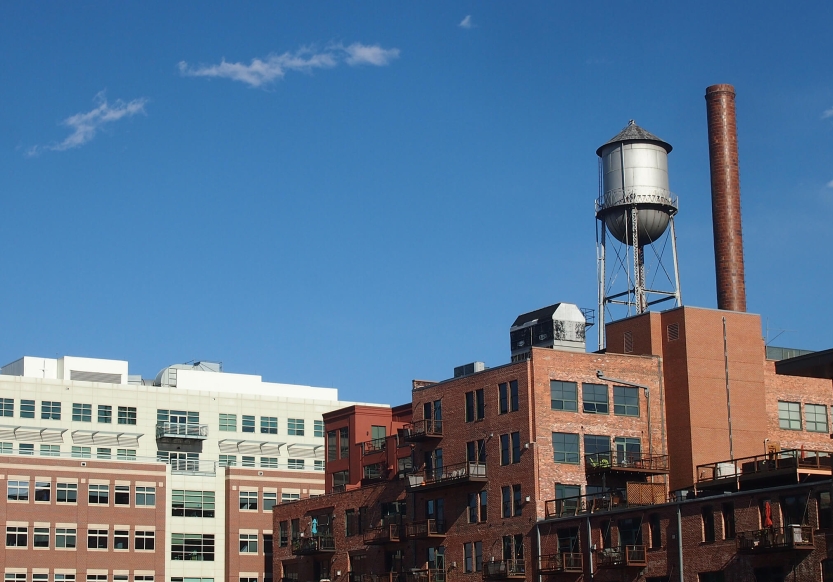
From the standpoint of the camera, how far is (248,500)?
128 m

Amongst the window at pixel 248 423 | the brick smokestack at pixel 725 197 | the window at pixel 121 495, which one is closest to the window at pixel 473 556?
the brick smokestack at pixel 725 197

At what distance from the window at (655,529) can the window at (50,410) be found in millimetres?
71160

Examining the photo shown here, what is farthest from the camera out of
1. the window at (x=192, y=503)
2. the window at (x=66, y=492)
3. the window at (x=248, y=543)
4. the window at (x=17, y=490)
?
A: the window at (x=248, y=543)

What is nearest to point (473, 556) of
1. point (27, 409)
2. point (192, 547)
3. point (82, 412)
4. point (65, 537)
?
point (192, 547)

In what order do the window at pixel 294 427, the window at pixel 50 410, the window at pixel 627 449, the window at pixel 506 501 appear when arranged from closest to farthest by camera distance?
the window at pixel 506 501
the window at pixel 627 449
the window at pixel 50 410
the window at pixel 294 427

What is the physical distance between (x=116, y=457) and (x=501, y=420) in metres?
52.9

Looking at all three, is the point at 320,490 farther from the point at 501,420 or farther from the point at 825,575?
the point at 825,575

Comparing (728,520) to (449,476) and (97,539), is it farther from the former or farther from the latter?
(97,539)

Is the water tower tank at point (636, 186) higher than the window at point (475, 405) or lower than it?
higher

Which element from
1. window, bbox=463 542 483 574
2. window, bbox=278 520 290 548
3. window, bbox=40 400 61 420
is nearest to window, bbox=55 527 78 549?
window, bbox=40 400 61 420

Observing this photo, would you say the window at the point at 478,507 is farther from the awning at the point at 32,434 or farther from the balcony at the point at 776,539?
the awning at the point at 32,434

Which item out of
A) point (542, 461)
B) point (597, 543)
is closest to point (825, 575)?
point (597, 543)

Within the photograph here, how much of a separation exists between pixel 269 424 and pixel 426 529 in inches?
1996

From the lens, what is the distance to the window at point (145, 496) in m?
123
